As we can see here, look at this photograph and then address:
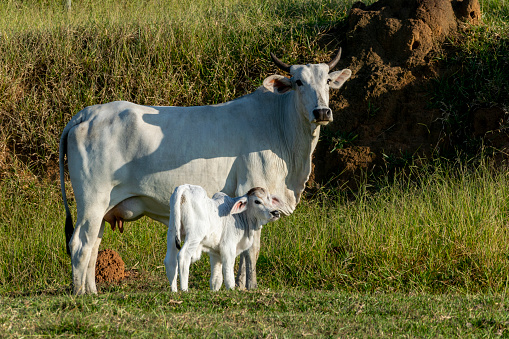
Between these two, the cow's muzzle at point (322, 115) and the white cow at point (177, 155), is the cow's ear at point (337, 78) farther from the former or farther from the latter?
the cow's muzzle at point (322, 115)

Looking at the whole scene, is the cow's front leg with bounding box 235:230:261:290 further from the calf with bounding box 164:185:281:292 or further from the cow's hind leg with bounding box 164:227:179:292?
the cow's hind leg with bounding box 164:227:179:292

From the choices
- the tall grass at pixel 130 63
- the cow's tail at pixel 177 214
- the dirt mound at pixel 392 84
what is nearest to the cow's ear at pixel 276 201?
the cow's tail at pixel 177 214

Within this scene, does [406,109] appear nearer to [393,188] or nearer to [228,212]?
[393,188]

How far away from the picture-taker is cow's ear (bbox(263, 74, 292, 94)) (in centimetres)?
620

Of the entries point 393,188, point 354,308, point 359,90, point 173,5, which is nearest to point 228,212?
point 354,308

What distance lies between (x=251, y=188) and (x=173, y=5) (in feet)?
24.2

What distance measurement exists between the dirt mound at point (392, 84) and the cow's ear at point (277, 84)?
2683 mm

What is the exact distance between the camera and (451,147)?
890cm

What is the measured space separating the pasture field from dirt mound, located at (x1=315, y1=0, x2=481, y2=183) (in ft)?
1.24

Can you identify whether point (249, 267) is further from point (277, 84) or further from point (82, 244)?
point (277, 84)

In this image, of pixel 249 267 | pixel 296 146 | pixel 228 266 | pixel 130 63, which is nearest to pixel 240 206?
pixel 228 266

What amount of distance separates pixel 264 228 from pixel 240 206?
8.95ft

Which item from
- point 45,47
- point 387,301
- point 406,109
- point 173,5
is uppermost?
point 173,5

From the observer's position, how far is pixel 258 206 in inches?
211
